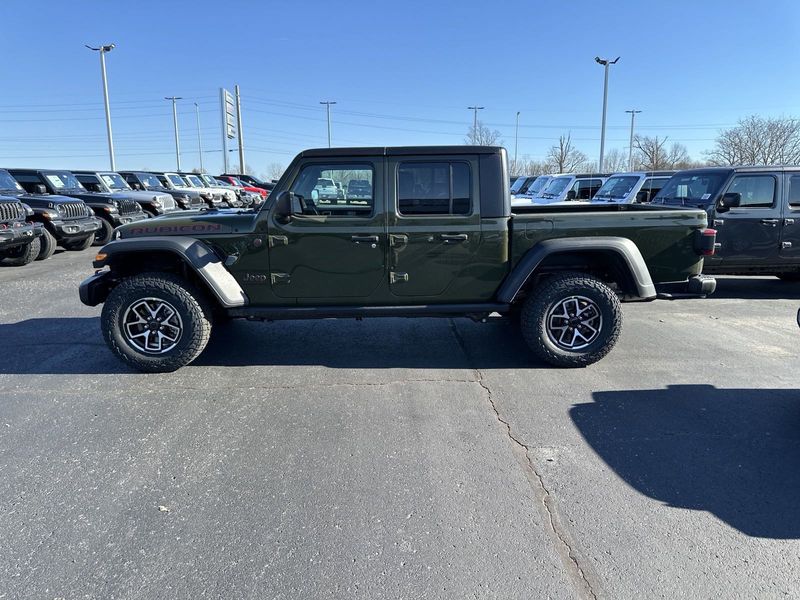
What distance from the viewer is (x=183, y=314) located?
457cm

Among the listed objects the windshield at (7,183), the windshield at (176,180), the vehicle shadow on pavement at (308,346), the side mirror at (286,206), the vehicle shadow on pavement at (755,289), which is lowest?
the vehicle shadow on pavement at (308,346)

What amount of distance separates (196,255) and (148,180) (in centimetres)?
1728

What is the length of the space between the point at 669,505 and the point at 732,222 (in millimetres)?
5944

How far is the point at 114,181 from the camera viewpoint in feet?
55.2

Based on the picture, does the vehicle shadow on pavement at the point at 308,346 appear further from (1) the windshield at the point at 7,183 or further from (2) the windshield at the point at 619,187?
(2) the windshield at the point at 619,187

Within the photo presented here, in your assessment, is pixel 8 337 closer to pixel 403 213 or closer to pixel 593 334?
pixel 403 213

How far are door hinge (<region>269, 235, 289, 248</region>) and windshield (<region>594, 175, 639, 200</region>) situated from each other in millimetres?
10229

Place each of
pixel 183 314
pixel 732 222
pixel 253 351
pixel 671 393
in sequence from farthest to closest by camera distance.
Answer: pixel 732 222, pixel 253 351, pixel 183 314, pixel 671 393

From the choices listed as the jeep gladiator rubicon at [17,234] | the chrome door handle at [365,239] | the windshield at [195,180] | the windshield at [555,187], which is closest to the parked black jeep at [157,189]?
the windshield at [195,180]

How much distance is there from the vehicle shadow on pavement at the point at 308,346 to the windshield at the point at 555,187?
41.3 ft

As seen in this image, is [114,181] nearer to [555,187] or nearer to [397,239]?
[555,187]

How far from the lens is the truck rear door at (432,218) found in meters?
4.62

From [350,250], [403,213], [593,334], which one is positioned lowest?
[593,334]

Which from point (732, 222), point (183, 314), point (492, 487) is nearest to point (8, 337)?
point (183, 314)
